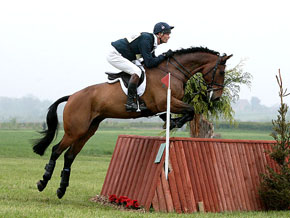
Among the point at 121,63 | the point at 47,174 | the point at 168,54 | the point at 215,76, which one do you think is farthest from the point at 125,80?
the point at 47,174

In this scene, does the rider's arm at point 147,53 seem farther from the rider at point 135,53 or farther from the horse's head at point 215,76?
the horse's head at point 215,76

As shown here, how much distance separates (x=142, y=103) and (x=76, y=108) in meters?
1.07

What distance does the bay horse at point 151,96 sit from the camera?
688cm

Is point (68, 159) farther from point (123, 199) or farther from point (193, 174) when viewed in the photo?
point (193, 174)

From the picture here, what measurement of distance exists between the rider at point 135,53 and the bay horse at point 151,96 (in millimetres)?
145

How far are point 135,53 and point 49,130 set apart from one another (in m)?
2.06

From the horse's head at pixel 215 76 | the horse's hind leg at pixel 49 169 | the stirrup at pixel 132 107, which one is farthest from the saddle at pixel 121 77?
the horse's hind leg at pixel 49 169

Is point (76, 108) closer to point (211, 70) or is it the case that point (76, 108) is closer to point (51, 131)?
point (51, 131)

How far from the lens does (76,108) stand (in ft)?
23.5

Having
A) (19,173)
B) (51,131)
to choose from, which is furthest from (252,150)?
(19,173)

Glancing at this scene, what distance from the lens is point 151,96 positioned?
22.7 ft

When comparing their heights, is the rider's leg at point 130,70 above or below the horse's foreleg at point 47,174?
above

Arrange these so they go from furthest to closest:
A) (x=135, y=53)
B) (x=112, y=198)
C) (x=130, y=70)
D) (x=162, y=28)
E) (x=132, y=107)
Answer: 1. (x=112, y=198)
2. (x=135, y=53)
3. (x=162, y=28)
4. (x=130, y=70)
5. (x=132, y=107)

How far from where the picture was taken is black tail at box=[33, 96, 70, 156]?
778cm
